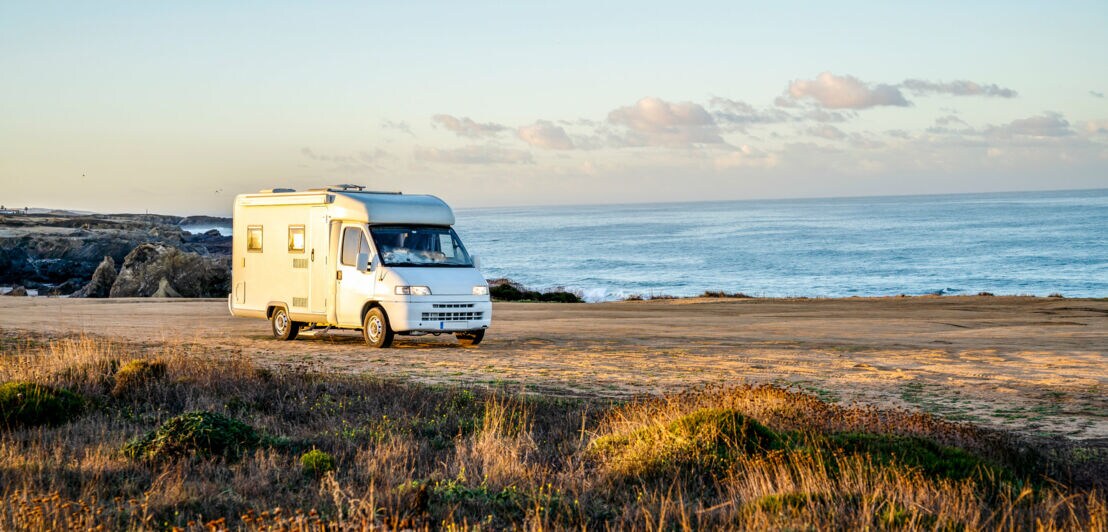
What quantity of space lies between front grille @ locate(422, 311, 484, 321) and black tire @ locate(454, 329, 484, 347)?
2.20 ft

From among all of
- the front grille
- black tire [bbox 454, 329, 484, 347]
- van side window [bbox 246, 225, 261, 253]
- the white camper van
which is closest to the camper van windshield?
the white camper van

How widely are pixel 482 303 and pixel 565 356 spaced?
194 centimetres

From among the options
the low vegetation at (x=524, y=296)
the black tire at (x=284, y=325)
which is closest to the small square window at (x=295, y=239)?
the black tire at (x=284, y=325)

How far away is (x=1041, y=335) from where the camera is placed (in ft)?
77.5

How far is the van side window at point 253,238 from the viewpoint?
2123 cm

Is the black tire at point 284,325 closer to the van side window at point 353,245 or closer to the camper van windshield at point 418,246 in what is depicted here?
the van side window at point 353,245

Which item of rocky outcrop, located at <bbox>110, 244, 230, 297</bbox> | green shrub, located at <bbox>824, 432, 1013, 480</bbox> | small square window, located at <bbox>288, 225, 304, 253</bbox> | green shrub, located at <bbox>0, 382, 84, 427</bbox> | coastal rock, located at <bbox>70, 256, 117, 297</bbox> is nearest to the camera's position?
green shrub, located at <bbox>824, 432, 1013, 480</bbox>

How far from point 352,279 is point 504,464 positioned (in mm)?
11083

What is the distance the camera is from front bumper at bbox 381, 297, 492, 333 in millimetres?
18688

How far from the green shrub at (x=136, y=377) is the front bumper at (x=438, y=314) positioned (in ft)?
17.6

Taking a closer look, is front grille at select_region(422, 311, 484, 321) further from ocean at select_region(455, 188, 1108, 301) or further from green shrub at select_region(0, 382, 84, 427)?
ocean at select_region(455, 188, 1108, 301)

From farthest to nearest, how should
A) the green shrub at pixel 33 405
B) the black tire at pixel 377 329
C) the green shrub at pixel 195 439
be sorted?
1. the black tire at pixel 377 329
2. the green shrub at pixel 33 405
3. the green shrub at pixel 195 439

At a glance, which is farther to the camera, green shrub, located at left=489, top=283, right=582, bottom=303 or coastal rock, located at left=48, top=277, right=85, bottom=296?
coastal rock, located at left=48, top=277, right=85, bottom=296

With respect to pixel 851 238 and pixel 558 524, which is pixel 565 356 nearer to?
pixel 558 524
